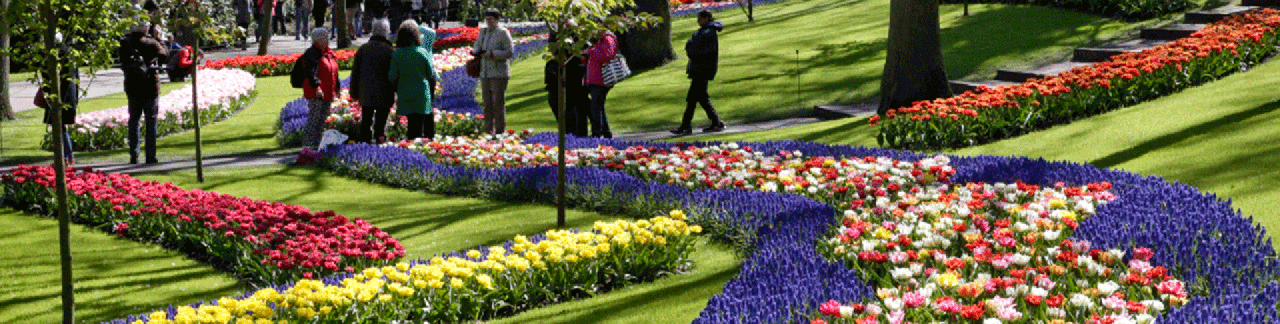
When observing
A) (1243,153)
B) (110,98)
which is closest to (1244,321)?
(1243,153)

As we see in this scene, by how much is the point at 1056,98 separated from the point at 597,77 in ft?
15.2

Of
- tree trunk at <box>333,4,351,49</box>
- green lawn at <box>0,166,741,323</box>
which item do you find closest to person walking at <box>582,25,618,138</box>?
green lawn at <box>0,166,741,323</box>

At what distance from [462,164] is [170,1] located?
113 inches

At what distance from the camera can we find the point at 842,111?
14375 mm

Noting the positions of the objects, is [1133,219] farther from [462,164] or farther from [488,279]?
[462,164]

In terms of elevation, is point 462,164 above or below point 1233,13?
below

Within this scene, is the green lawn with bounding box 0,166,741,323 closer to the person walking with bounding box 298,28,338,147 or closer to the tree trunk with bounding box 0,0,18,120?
the person walking with bounding box 298,28,338,147

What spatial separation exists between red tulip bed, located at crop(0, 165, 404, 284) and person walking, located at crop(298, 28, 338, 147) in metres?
2.62

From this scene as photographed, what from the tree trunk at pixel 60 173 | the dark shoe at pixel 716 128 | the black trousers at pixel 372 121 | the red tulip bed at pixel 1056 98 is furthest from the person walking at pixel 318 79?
the tree trunk at pixel 60 173

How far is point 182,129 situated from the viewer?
52.7 ft

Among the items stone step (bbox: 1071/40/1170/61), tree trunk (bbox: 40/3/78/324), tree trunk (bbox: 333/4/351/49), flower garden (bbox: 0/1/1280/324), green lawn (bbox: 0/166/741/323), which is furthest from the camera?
tree trunk (bbox: 333/4/351/49)

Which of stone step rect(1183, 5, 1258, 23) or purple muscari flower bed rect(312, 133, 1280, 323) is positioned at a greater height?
stone step rect(1183, 5, 1258, 23)

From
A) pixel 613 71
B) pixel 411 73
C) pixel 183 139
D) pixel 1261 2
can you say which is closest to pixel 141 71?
pixel 411 73

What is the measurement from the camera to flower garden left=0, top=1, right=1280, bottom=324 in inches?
189
